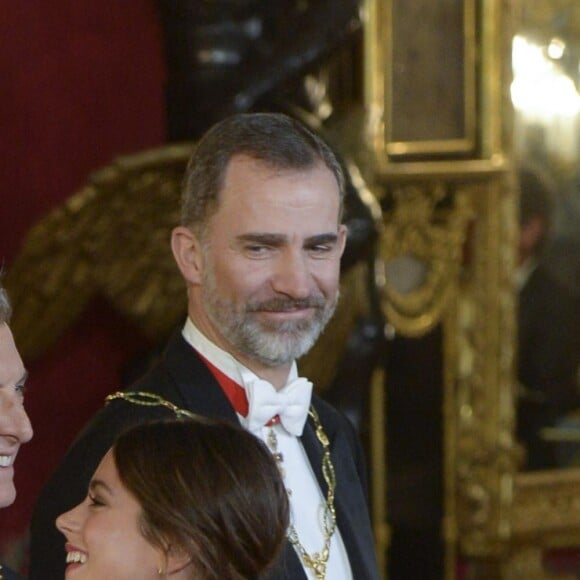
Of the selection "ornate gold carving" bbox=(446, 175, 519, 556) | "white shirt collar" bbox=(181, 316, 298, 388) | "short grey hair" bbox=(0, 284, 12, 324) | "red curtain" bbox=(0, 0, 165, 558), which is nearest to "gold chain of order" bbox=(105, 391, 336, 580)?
"white shirt collar" bbox=(181, 316, 298, 388)

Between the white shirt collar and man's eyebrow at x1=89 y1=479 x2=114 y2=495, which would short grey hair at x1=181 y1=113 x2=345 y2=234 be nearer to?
the white shirt collar

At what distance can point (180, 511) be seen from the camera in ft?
7.22

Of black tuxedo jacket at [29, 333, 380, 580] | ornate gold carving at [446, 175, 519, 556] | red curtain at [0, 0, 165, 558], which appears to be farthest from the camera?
ornate gold carving at [446, 175, 519, 556]

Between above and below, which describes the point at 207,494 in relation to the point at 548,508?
above

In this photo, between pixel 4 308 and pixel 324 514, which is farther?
pixel 324 514

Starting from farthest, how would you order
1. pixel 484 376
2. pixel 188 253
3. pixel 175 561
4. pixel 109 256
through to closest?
pixel 484 376
pixel 109 256
pixel 188 253
pixel 175 561

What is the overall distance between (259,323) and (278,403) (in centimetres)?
15

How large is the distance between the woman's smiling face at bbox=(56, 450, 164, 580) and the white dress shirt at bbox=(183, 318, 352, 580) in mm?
539

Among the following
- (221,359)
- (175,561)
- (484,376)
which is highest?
(221,359)

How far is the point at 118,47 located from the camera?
564 cm

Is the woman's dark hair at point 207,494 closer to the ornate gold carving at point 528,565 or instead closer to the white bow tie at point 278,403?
the white bow tie at point 278,403

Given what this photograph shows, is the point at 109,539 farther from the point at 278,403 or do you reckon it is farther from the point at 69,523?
the point at 278,403

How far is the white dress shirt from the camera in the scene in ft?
9.11

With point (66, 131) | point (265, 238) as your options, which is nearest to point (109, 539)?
point (265, 238)
